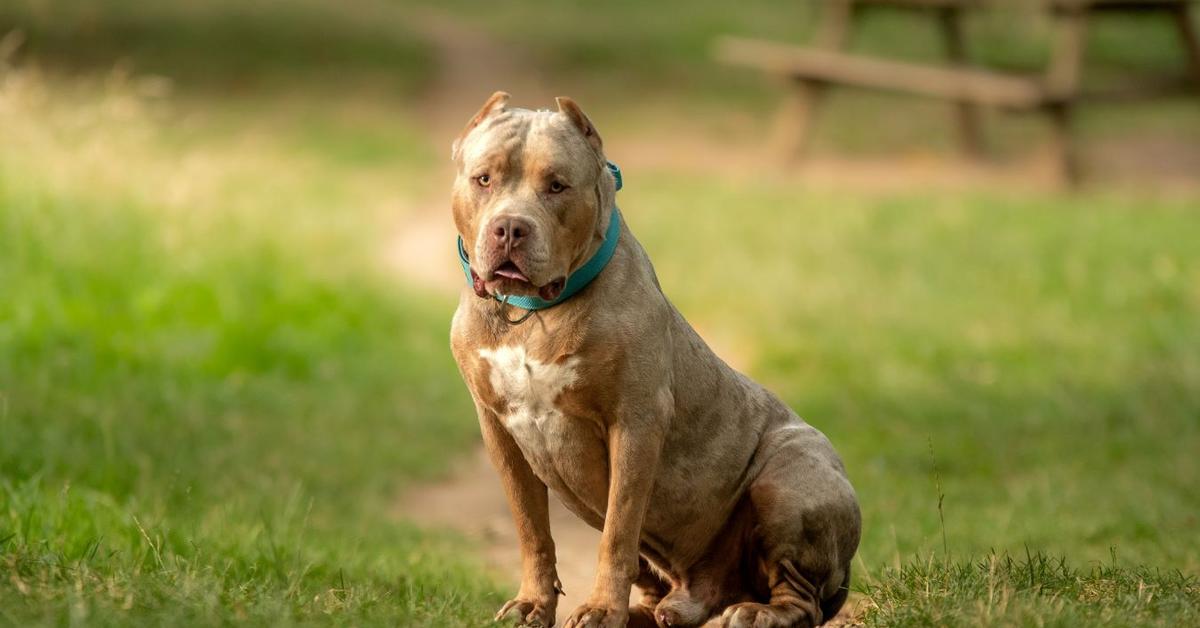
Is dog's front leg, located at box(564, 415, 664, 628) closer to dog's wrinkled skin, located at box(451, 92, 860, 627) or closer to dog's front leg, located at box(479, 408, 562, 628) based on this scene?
dog's wrinkled skin, located at box(451, 92, 860, 627)

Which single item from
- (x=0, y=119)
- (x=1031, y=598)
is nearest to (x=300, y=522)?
(x=1031, y=598)

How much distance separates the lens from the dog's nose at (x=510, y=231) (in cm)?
389

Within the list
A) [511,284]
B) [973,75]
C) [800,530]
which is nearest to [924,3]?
[973,75]

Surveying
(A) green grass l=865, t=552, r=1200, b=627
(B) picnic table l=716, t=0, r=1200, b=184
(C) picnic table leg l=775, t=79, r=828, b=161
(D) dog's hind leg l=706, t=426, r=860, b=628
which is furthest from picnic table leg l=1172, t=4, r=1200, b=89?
(D) dog's hind leg l=706, t=426, r=860, b=628

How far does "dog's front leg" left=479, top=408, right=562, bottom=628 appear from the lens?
444 cm

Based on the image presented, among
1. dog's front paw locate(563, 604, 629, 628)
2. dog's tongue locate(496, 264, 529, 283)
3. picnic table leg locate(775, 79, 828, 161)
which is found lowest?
picnic table leg locate(775, 79, 828, 161)

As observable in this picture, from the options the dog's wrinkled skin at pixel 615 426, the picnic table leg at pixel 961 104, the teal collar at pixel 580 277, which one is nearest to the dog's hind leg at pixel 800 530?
the dog's wrinkled skin at pixel 615 426

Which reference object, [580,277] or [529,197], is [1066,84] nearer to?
[580,277]

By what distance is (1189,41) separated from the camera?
15.0 meters

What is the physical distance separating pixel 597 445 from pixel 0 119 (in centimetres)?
797

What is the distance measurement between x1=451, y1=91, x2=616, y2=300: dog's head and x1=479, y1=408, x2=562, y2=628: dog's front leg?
535 mm

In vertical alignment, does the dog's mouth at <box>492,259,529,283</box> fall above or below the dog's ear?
below

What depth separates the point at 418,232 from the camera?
1443cm

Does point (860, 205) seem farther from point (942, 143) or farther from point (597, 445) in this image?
point (597, 445)
